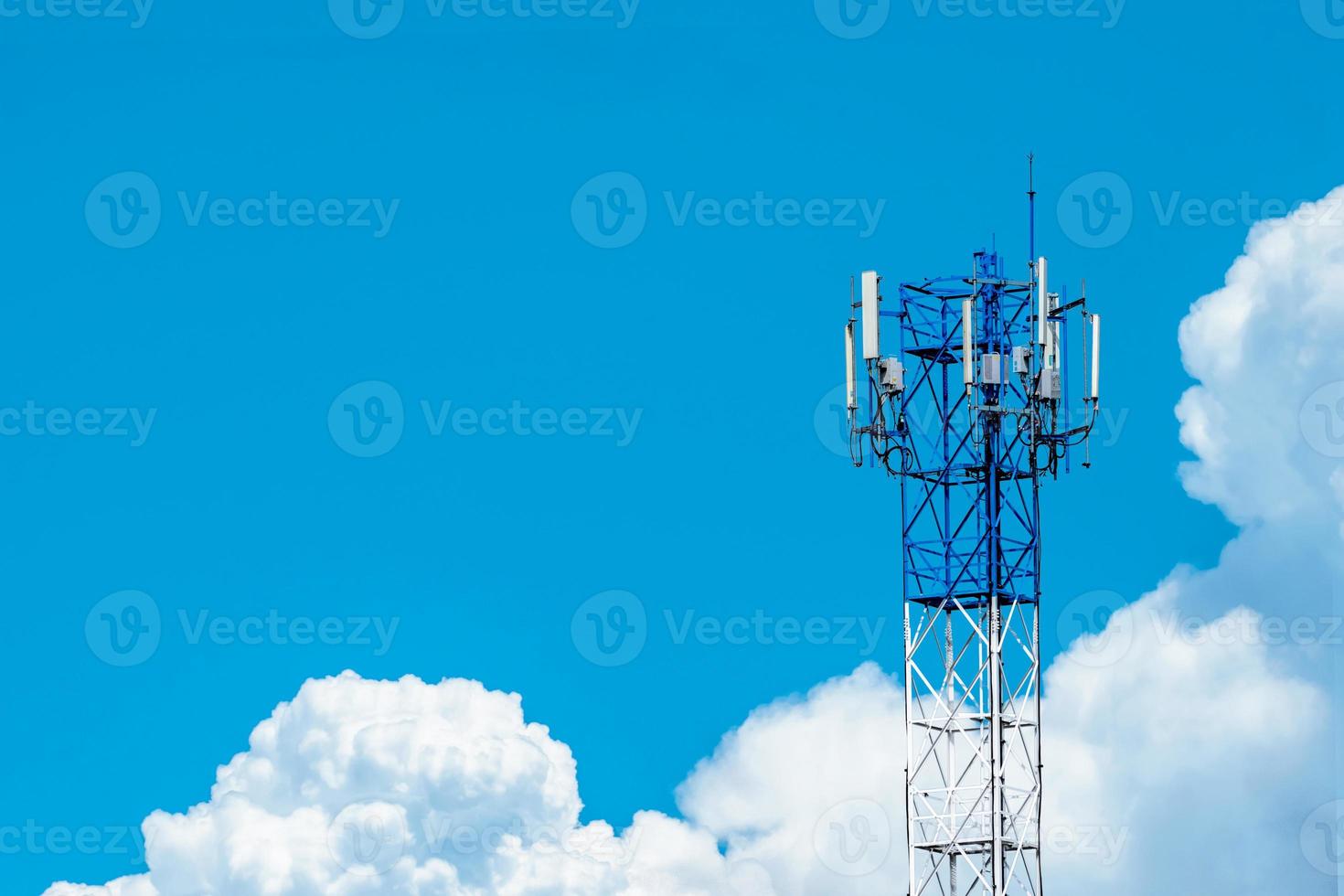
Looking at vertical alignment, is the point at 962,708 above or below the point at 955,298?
below

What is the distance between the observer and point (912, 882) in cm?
8569

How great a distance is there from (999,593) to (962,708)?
11.8ft

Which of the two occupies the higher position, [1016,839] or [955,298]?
[955,298]

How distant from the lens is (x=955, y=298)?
8700cm

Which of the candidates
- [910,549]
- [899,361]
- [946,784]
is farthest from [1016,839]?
[899,361]

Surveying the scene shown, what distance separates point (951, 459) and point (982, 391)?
2.35m

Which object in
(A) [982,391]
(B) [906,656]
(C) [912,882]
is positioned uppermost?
(A) [982,391]

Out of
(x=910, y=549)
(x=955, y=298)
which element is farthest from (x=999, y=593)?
(x=955, y=298)

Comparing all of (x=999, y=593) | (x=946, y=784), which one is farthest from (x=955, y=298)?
(x=946, y=784)

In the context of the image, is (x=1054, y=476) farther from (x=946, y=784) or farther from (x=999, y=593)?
(x=946, y=784)

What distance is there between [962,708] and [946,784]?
2300 mm

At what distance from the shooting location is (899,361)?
8725 cm

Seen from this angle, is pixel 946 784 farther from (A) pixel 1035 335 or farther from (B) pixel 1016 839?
(A) pixel 1035 335

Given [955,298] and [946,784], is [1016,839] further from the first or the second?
[955,298]
